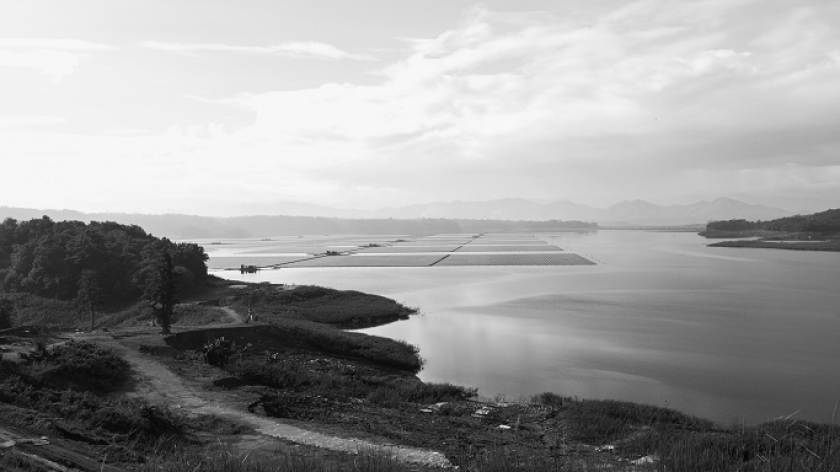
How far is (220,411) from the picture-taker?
16.1 metres

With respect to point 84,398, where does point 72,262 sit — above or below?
above

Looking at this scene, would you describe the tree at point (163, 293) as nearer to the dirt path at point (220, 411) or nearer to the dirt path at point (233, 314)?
the dirt path at point (220, 411)

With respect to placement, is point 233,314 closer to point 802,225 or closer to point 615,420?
point 615,420

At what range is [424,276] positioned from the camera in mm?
76062

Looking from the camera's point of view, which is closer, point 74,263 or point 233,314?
point 233,314

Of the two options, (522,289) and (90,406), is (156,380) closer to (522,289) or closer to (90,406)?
(90,406)

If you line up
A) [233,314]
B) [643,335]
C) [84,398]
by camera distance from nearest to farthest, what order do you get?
1. [84,398]
2. [643,335]
3. [233,314]

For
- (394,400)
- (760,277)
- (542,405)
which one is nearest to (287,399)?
(394,400)

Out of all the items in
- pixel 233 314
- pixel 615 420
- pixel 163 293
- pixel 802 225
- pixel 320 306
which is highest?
pixel 802 225

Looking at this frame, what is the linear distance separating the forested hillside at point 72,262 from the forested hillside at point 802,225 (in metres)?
159

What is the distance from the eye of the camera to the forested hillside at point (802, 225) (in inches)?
5704

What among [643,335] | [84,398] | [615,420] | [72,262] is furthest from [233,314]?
[643,335]

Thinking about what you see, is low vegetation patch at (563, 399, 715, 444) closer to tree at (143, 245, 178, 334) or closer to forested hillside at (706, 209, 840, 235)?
tree at (143, 245, 178, 334)

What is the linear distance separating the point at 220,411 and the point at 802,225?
Result: 179480mm
